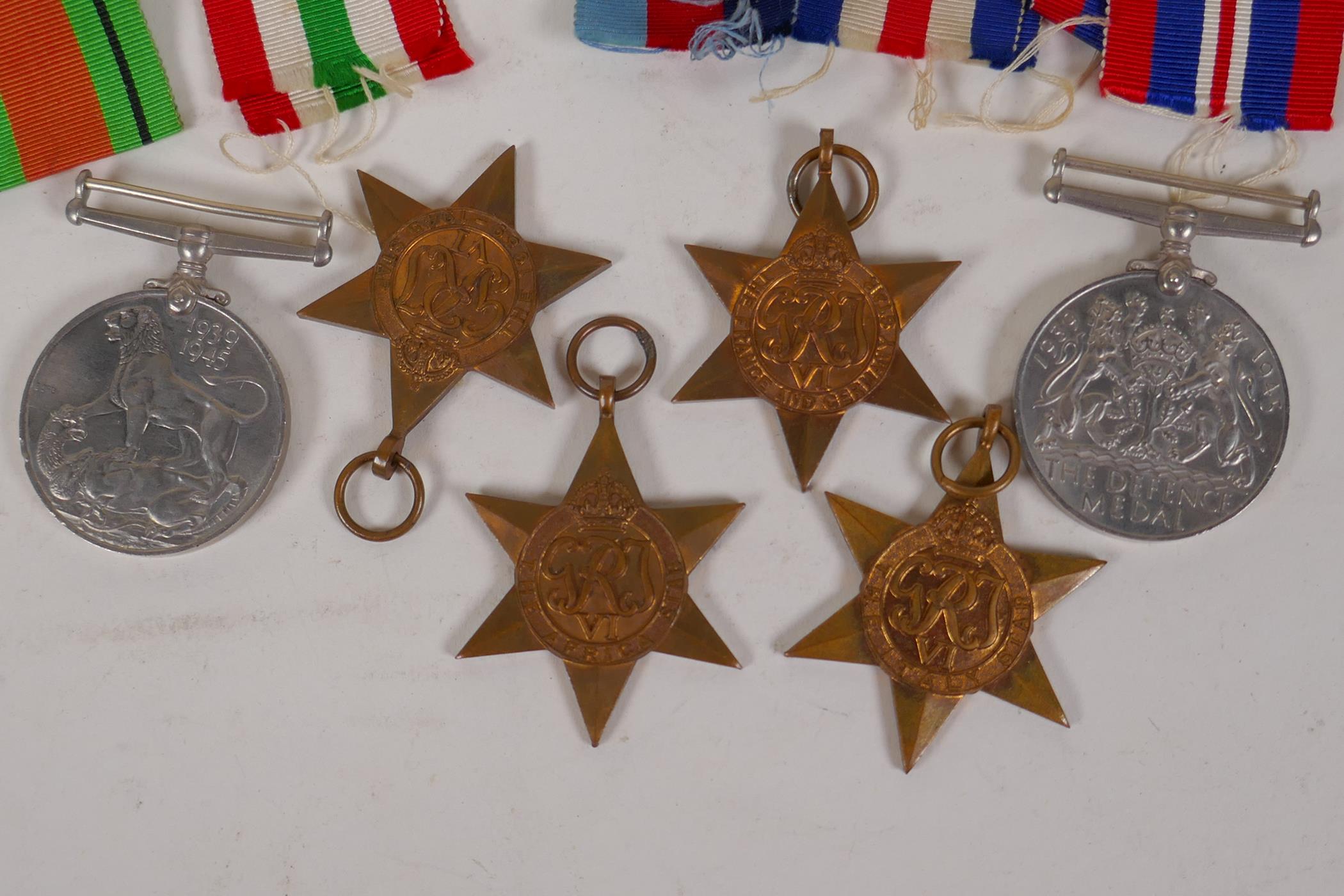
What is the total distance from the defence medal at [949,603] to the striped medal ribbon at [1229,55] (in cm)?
65

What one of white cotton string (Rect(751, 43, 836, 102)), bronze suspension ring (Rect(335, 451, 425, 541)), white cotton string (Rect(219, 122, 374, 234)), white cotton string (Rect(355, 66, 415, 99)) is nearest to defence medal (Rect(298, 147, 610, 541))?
bronze suspension ring (Rect(335, 451, 425, 541))

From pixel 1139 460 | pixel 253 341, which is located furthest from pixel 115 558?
pixel 1139 460

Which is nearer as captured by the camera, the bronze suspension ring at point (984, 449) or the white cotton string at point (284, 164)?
the bronze suspension ring at point (984, 449)

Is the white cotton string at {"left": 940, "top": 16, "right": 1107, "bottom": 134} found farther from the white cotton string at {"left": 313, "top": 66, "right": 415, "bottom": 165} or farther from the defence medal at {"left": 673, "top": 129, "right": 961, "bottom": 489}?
the white cotton string at {"left": 313, "top": 66, "right": 415, "bottom": 165}

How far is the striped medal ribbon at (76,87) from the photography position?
1720 millimetres

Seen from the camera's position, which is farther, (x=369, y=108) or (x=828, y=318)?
(x=369, y=108)

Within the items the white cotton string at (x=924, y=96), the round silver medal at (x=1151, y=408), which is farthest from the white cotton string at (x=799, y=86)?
the round silver medal at (x=1151, y=408)

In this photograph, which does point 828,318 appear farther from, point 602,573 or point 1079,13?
point 1079,13

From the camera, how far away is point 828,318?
166cm

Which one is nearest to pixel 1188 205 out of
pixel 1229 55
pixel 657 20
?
pixel 1229 55

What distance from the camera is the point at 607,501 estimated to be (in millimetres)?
1669

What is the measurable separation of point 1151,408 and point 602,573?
99 centimetres

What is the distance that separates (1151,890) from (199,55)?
2299 mm

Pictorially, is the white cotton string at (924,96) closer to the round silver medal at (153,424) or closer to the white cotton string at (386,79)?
the white cotton string at (386,79)
